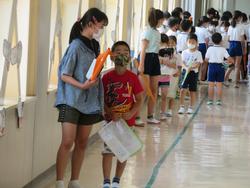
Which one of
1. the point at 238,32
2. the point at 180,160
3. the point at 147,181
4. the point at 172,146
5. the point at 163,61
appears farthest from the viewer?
the point at 238,32

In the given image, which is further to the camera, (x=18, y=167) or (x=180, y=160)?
(x=180, y=160)

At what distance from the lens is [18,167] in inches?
189

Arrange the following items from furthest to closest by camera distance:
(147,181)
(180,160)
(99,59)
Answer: (180,160)
(147,181)
(99,59)

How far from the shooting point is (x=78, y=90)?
4582mm

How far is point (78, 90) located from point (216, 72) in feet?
21.6

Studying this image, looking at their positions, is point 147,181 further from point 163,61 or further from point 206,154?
point 163,61

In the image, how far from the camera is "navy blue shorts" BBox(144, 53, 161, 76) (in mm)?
8555

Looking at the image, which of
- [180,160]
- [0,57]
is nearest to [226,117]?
[180,160]

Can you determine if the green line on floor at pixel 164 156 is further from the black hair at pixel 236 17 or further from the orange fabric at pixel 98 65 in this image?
the black hair at pixel 236 17

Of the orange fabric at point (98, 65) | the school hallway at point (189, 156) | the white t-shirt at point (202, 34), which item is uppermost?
the white t-shirt at point (202, 34)

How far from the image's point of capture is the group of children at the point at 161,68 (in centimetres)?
→ 487

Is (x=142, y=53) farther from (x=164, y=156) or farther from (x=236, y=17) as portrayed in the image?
(x=236, y=17)

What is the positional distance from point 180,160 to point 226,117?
3.55 m

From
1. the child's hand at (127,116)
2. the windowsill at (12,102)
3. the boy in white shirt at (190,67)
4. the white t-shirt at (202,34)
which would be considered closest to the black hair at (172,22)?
the boy in white shirt at (190,67)
